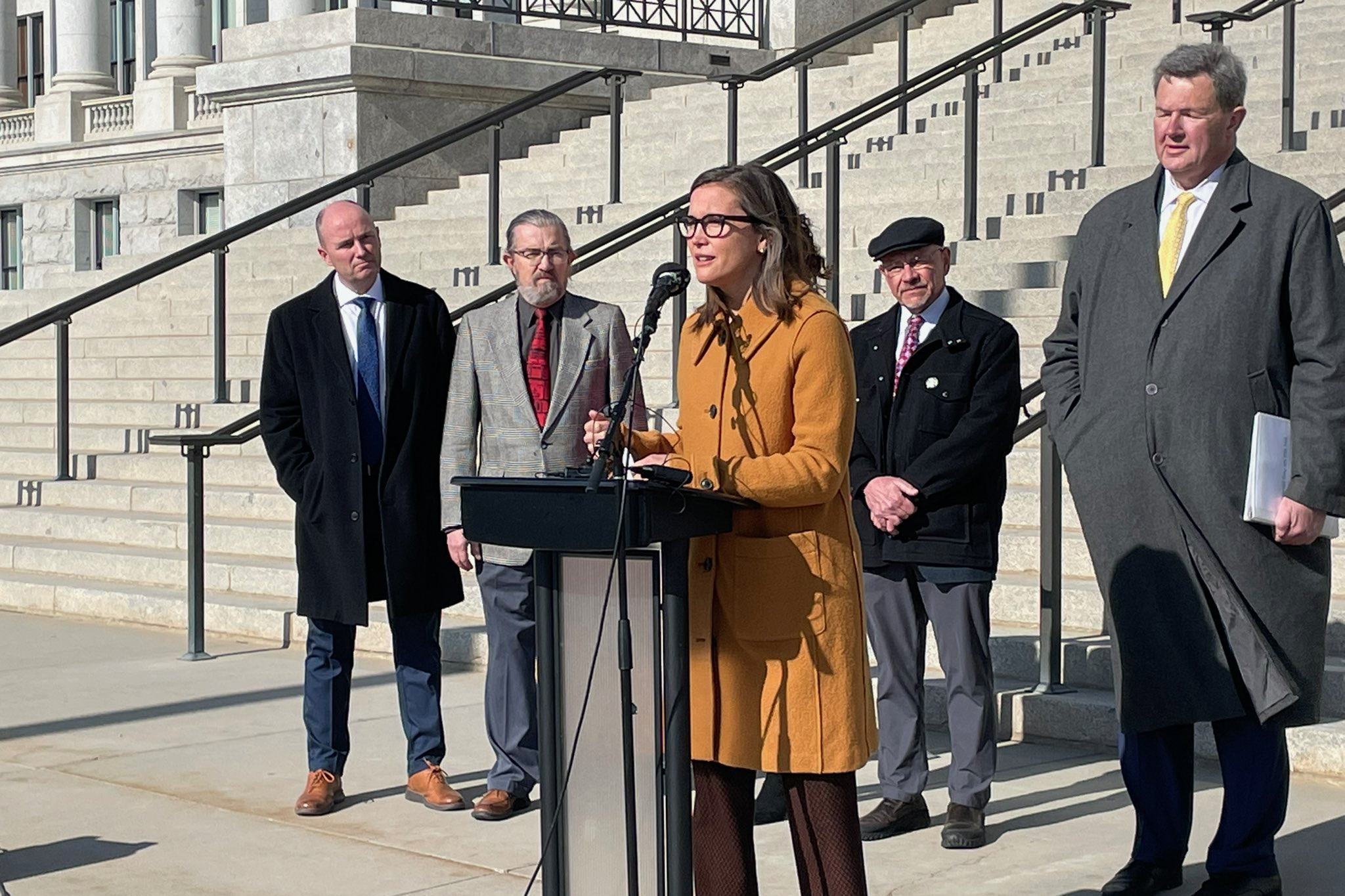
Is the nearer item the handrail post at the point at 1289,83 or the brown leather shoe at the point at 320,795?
the brown leather shoe at the point at 320,795

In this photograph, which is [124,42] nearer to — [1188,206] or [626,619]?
[1188,206]

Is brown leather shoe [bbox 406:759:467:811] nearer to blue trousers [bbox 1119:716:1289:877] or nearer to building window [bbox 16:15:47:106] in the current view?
blue trousers [bbox 1119:716:1289:877]

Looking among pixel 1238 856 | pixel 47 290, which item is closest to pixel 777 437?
pixel 1238 856

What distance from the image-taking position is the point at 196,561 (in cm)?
923

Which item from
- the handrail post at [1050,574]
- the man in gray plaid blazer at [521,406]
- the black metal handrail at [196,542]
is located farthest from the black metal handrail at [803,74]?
the man in gray plaid blazer at [521,406]

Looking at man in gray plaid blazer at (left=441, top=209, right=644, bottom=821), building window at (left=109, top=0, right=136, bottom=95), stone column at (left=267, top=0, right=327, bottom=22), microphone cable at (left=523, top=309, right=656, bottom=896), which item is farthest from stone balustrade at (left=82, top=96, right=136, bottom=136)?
microphone cable at (left=523, top=309, right=656, bottom=896)

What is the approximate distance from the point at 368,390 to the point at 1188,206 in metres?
2.74

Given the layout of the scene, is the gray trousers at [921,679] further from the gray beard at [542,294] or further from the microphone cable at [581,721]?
the microphone cable at [581,721]

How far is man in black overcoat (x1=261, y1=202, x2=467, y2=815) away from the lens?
6348 mm

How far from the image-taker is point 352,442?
634cm

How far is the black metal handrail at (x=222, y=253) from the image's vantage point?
39.5ft

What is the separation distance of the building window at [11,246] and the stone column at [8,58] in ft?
14.6

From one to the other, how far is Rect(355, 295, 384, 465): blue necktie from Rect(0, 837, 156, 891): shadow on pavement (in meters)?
1.41

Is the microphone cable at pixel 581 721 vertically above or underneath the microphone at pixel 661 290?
underneath
